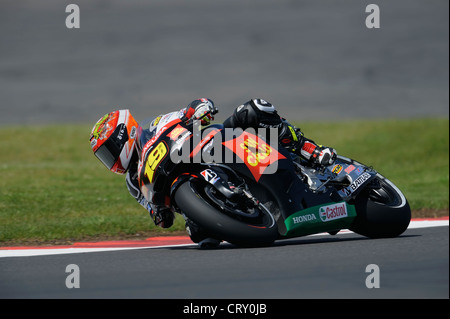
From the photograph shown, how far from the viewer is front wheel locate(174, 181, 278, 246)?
6371 millimetres

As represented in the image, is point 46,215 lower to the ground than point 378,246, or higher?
higher

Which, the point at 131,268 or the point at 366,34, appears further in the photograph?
the point at 366,34

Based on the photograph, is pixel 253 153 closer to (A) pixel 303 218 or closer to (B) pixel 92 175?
(A) pixel 303 218

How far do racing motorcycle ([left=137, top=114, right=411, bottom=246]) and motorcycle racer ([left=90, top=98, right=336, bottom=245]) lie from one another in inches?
4.5

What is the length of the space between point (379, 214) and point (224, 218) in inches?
67.9

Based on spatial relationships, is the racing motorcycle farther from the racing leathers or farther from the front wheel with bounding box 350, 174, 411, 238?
the racing leathers

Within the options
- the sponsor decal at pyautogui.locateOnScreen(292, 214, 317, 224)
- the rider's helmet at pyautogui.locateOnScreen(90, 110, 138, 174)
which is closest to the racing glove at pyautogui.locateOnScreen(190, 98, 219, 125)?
the rider's helmet at pyautogui.locateOnScreen(90, 110, 138, 174)

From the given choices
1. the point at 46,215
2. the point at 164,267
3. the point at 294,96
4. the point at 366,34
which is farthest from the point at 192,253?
the point at 366,34

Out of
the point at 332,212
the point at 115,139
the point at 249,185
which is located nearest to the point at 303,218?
the point at 332,212

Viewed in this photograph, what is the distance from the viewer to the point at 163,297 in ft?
16.9

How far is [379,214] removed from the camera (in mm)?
7371

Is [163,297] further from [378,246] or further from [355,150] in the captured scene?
[355,150]

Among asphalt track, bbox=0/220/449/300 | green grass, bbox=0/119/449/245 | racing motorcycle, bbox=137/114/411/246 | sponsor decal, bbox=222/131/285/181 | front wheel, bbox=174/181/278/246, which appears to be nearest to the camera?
asphalt track, bbox=0/220/449/300

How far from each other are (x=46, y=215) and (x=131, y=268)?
4360 mm
